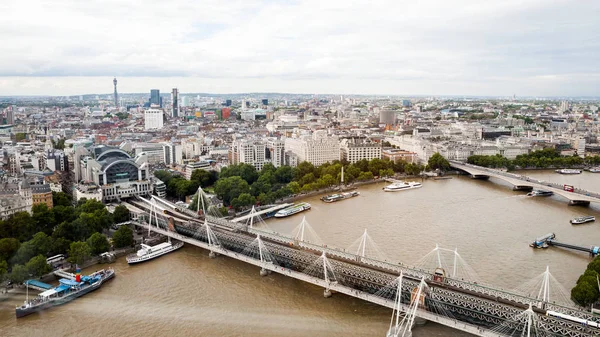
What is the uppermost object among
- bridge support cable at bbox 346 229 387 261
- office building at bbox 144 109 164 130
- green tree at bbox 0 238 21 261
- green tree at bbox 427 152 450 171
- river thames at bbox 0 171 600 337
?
office building at bbox 144 109 164 130

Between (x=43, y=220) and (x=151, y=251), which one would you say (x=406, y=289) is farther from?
(x=43, y=220)

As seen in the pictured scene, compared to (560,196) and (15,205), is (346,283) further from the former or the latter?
(560,196)

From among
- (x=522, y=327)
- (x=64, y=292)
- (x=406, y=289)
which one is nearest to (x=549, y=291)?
(x=522, y=327)

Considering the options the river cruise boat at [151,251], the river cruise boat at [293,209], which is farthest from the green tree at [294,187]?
the river cruise boat at [151,251]

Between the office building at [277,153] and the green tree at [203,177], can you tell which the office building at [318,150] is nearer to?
the office building at [277,153]

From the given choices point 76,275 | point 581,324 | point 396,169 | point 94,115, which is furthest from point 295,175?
point 94,115

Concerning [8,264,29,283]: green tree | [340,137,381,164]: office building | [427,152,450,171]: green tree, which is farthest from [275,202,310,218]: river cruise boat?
[427,152,450,171]: green tree

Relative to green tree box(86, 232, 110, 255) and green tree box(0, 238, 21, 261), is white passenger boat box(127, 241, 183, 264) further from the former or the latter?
green tree box(0, 238, 21, 261)
